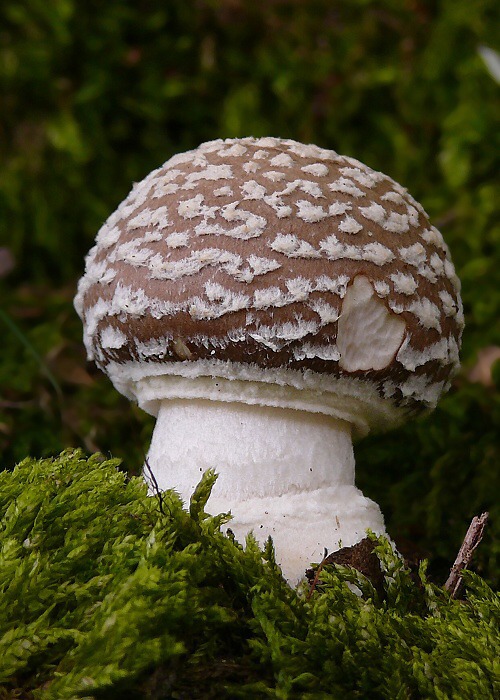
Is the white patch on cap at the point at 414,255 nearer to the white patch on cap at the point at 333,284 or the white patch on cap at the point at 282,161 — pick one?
the white patch on cap at the point at 333,284

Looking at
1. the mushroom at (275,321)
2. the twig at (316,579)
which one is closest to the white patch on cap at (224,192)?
the mushroom at (275,321)

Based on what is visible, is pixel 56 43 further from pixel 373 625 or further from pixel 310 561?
pixel 373 625

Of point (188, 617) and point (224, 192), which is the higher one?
point (224, 192)

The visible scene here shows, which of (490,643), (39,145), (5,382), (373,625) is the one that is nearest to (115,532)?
(373,625)

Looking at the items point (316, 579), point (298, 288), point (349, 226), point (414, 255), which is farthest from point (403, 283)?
point (316, 579)

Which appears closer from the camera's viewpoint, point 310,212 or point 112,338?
point 310,212

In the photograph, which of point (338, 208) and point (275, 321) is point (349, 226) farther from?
point (275, 321)

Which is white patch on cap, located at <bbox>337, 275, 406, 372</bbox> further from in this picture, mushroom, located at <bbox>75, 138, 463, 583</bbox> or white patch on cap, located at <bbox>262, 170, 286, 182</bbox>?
white patch on cap, located at <bbox>262, 170, 286, 182</bbox>
